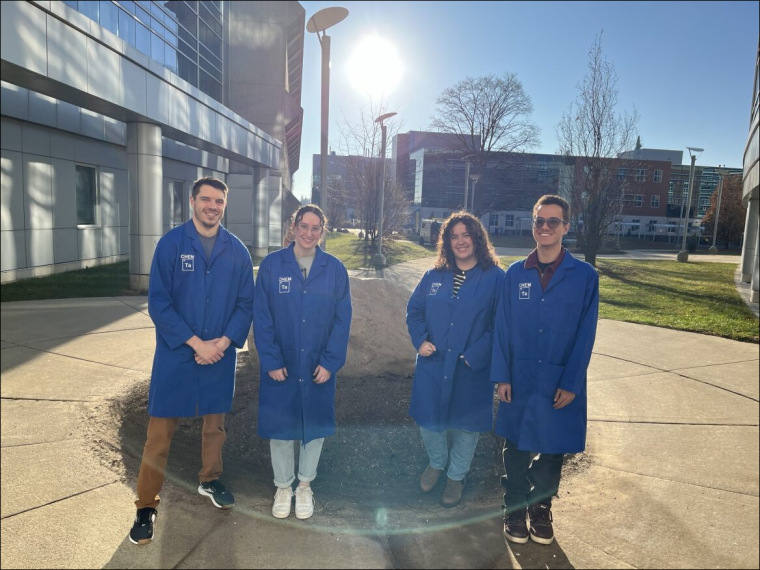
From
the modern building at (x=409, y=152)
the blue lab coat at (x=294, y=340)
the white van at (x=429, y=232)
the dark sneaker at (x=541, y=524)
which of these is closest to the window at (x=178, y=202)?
the blue lab coat at (x=294, y=340)

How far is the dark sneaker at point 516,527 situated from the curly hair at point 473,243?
5.05 feet

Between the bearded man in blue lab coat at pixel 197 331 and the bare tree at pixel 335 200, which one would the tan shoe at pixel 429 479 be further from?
the bare tree at pixel 335 200

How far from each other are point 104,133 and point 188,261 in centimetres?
1421

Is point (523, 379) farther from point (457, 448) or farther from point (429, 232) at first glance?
point (429, 232)

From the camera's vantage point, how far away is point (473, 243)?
3.46 meters

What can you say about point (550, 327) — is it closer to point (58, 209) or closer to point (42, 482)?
point (42, 482)

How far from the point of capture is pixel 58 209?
1331cm

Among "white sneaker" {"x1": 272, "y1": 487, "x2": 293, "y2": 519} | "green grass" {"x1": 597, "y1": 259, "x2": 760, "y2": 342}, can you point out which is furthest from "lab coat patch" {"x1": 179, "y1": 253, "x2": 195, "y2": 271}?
"green grass" {"x1": 597, "y1": 259, "x2": 760, "y2": 342}

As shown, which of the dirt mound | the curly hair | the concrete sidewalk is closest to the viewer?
the concrete sidewalk

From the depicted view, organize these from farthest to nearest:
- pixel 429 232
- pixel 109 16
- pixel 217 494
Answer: pixel 429 232 < pixel 109 16 < pixel 217 494

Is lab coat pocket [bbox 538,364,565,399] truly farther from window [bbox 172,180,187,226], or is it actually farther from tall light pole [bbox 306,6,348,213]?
window [bbox 172,180,187,226]

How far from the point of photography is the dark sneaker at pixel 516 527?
2.91 metres

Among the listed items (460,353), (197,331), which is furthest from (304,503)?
(460,353)

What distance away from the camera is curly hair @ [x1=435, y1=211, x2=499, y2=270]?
3465mm
